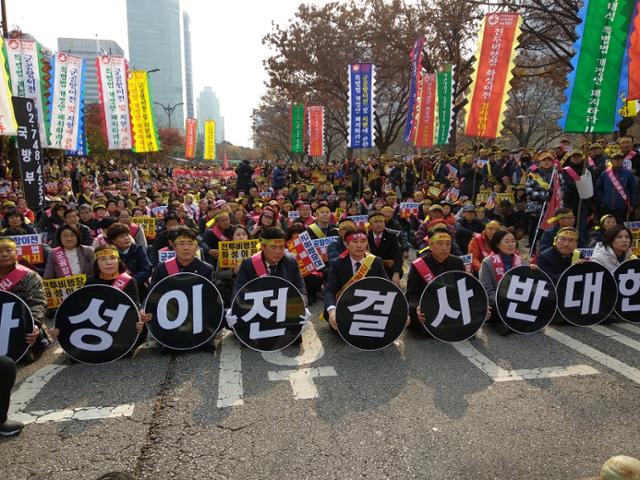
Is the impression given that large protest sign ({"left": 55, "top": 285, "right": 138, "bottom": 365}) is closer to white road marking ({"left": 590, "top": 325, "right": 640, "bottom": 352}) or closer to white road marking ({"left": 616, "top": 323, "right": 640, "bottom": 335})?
white road marking ({"left": 590, "top": 325, "right": 640, "bottom": 352})

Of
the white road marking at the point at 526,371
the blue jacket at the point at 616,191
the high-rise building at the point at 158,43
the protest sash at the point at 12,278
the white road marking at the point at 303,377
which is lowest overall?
the white road marking at the point at 303,377

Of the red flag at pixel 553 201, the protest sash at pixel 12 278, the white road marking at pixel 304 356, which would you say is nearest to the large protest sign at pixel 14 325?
the protest sash at pixel 12 278

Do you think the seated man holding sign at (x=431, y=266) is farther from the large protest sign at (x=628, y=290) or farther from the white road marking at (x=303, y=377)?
the large protest sign at (x=628, y=290)

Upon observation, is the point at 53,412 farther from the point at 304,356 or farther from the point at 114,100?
the point at 114,100

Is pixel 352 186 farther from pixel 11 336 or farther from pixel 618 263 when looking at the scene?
pixel 11 336

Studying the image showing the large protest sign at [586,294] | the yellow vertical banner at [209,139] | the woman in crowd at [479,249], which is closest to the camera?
the large protest sign at [586,294]

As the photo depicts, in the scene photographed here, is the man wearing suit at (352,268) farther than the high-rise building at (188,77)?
No

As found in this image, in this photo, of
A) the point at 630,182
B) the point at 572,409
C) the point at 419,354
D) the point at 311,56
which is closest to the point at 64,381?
the point at 419,354

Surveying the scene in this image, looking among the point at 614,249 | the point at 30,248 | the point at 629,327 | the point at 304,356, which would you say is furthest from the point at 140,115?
the point at 629,327

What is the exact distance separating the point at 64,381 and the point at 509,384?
173 inches

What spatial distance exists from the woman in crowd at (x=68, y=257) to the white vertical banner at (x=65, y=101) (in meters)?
8.64

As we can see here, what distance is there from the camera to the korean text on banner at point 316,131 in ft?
85.9

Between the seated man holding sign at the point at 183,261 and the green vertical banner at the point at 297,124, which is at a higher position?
the green vertical banner at the point at 297,124

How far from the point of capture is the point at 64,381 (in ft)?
14.1
